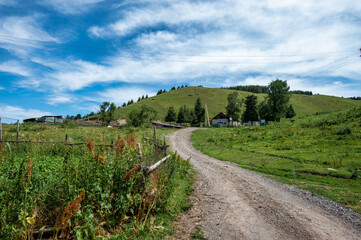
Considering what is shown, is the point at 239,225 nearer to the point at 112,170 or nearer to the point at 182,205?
the point at 182,205

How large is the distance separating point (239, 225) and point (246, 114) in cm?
6911

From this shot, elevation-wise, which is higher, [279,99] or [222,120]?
[279,99]

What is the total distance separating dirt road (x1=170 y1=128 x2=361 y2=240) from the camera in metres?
5.50

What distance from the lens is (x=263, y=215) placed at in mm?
6641

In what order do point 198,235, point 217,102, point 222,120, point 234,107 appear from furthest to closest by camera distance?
1. point 217,102
2. point 222,120
3. point 234,107
4. point 198,235

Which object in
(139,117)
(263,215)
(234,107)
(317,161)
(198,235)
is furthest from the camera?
(234,107)

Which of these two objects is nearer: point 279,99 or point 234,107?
point 279,99

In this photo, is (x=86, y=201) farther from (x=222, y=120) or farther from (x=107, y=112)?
(x=222, y=120)

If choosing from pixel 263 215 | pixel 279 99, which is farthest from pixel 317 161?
pixel 279 99

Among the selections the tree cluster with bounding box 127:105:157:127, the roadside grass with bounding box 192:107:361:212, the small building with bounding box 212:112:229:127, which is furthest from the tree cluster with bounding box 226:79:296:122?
the roadside grass with bounding box 192:107:361:212

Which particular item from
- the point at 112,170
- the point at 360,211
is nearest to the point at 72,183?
the point at 112,170

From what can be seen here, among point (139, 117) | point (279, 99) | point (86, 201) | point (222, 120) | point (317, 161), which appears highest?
point (279, 99)

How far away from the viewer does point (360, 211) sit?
22.7 feet

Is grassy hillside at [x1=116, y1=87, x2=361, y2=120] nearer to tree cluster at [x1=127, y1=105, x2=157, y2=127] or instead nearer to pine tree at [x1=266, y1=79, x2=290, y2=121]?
pine tree at [x1=266, y1=79, x2=290, y2=121]
